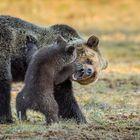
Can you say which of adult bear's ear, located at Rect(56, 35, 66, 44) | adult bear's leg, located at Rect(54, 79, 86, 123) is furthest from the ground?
adult bear's ear, located at Rect(56, 35, 66, 44)

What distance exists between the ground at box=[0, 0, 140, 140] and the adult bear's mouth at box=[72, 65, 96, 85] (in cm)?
60

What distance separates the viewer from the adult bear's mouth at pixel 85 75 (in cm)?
997

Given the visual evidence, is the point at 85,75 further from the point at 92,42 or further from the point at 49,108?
the point at 49,108

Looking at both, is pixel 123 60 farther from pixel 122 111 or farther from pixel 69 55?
pixel 69 55

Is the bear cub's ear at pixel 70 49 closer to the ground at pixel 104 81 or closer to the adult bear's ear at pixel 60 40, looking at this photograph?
the adult bear's ear at pixel 60 40

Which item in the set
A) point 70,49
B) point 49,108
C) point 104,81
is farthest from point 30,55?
point 104,81

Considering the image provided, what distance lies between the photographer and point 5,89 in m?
10.0

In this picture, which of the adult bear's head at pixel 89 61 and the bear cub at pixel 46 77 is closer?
the bear cub at pixel 46 77

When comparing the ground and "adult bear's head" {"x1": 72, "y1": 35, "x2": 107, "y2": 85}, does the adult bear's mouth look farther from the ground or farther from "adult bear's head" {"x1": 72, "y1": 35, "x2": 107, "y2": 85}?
the ground

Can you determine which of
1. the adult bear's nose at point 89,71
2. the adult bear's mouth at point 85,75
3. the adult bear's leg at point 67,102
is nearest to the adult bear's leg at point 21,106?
the adult bear's leg at point 67,102

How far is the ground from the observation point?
29.5ft

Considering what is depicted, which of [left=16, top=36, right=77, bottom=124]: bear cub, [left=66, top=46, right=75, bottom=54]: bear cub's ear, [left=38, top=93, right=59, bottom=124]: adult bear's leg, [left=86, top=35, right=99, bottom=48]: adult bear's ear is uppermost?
[left=86, top=35, right=99, bottom=48]: adult bear's ear

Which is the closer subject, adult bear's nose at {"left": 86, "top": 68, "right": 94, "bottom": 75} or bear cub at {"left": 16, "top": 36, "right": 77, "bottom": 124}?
bear cub at {"left": 16, "top": 36, "right": 77, "bottom": 124}

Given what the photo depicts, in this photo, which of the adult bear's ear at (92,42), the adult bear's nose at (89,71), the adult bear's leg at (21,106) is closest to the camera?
the adult bear's leg at (21,106)
